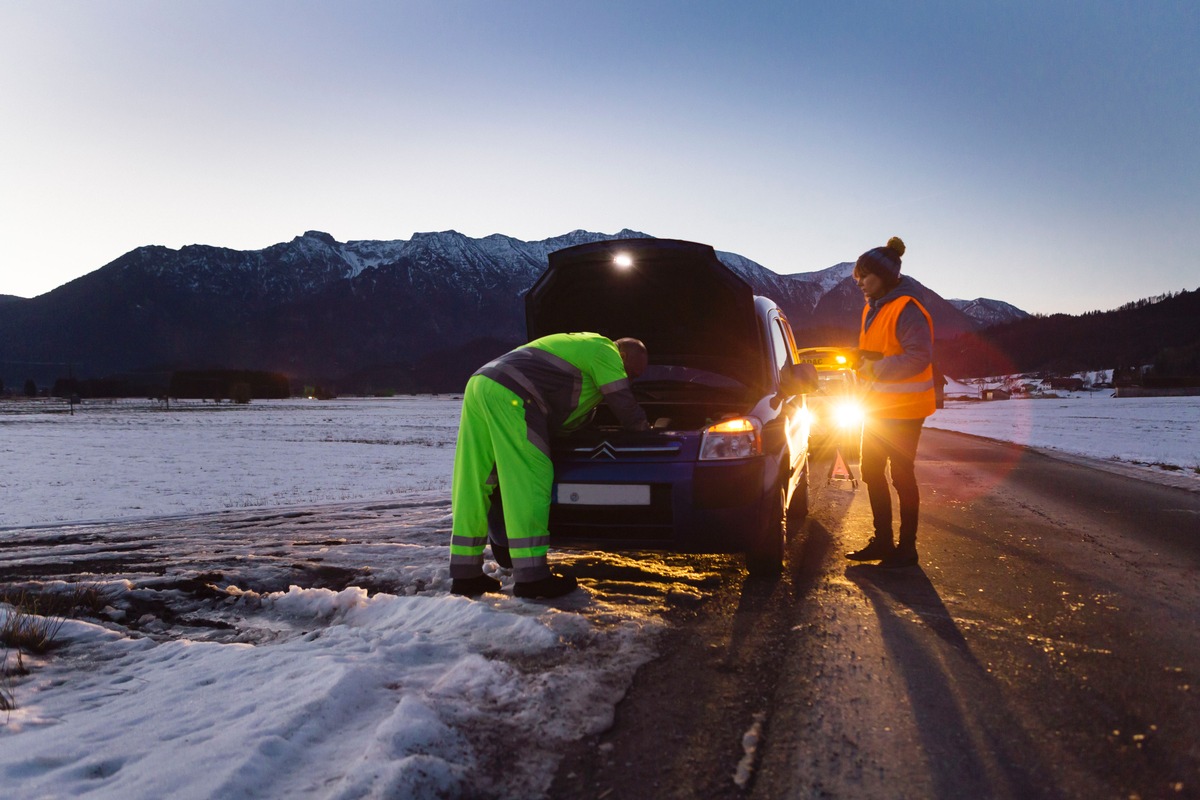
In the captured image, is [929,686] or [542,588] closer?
[929,686]

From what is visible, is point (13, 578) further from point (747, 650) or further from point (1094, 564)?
point (1094, 564)

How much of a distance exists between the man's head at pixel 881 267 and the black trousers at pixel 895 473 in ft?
3.16

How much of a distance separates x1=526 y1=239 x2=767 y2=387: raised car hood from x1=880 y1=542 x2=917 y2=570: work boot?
1.49 m

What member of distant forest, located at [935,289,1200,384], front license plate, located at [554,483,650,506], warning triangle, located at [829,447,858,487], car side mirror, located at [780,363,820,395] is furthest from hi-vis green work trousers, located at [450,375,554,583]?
distant forest, located at [935,289,1200,384]

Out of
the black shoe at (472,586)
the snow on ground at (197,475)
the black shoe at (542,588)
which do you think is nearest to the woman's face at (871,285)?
the black shoe at (542,588)

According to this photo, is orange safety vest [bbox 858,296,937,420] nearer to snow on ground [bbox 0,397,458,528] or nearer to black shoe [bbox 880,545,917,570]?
black shoe [bbox 880,545,917,570]

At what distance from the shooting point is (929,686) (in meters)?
2.63

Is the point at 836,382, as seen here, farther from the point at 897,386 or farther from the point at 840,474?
the point at 897,386

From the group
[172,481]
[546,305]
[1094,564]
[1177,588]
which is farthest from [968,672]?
[172,481]

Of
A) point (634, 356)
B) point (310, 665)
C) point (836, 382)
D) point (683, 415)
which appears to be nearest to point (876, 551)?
point (683, 415)

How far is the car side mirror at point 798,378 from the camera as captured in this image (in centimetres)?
489

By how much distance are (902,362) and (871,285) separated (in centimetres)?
61

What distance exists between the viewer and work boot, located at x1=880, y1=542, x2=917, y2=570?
15.0ft

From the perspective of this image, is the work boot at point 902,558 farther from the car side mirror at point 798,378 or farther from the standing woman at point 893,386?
the car side mirror at point 798,378
